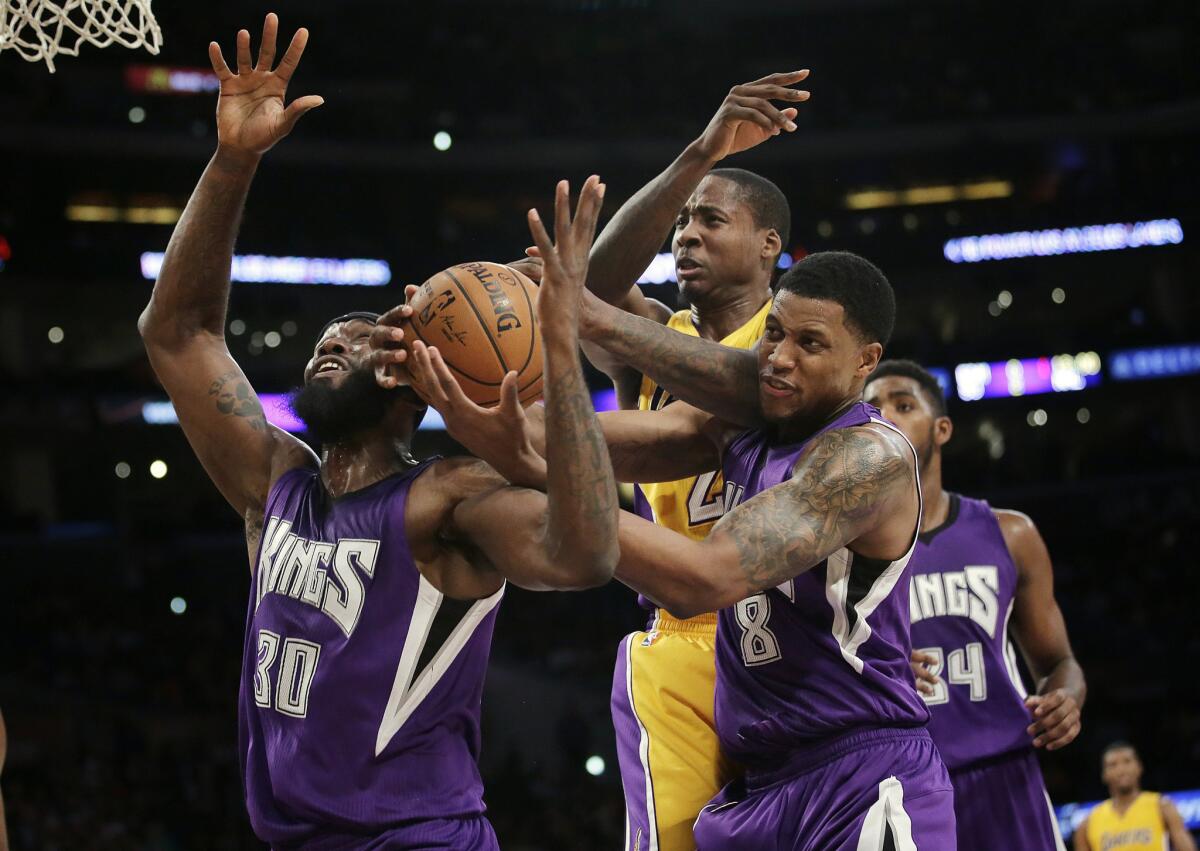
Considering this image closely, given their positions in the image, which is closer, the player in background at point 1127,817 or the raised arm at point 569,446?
the raised arm at point 569,446

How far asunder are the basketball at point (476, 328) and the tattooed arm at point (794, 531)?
444 mm

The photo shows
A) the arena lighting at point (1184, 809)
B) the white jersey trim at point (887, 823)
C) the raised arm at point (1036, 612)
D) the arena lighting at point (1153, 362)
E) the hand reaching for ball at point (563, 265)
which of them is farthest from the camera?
the arena lighting at point (1153, 362)

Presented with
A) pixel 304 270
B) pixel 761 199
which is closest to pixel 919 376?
pixel 761 199

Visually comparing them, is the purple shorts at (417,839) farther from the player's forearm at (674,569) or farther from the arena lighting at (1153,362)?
the arena lighting at (1153,362)

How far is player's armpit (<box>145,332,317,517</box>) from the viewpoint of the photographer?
3520 millimetres

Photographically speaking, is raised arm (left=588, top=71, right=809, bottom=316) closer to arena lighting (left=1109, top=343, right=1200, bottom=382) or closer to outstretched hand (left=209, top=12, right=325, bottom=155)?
outstretched hand (left=209, top=12, right=325, bottom=155)

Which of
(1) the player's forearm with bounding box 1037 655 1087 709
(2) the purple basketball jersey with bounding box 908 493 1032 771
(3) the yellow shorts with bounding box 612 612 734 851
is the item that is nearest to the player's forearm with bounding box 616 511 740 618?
(3) the yellow shorts with bounding box 612 612 734 851

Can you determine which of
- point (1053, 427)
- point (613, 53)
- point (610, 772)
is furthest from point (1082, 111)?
point (610, 772)

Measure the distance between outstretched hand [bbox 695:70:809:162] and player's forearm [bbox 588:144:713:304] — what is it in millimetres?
61

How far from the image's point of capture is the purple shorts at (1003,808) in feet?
15.8

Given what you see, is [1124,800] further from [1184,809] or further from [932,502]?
[1184,809]

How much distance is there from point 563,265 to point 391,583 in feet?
2.66

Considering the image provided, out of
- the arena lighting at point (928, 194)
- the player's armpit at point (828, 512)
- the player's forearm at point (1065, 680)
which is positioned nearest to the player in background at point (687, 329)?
the player's armpit at point (828, 512)

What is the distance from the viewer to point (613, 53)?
82.6ft
